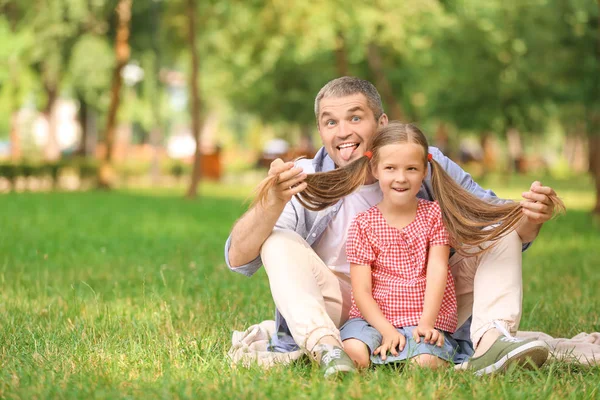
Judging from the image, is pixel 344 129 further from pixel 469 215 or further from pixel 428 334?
pixel 428 334

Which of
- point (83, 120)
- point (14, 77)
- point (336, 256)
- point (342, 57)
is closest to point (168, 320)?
point (336, 256)

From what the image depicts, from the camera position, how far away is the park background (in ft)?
14.0

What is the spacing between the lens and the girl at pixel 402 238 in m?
4.57

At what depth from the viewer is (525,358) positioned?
13.9ft

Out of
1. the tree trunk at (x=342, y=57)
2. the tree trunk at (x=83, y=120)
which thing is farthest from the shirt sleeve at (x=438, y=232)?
the tree trunk at (x=83, y=120)

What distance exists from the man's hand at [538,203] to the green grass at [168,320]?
0.74 metres

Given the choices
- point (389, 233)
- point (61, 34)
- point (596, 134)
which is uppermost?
point (61, 34)

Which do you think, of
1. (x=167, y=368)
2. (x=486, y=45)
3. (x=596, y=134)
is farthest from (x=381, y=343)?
(x=486, y=45)

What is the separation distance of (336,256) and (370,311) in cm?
56

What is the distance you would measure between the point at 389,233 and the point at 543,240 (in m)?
8.38

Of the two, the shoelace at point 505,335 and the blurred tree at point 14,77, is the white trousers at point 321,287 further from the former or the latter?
the blurred tree at point 14,77

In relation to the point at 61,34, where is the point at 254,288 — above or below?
below

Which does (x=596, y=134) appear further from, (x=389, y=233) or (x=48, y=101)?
(x=48, y=101)

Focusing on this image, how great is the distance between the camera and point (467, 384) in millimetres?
4176
